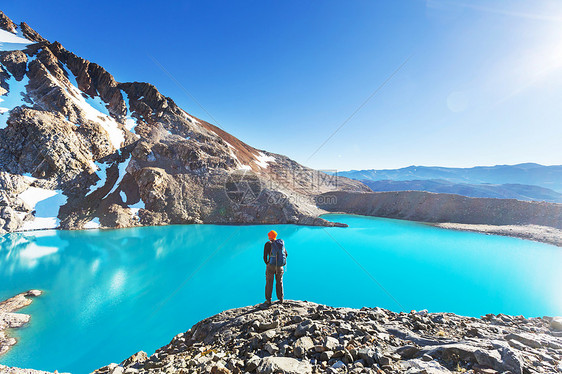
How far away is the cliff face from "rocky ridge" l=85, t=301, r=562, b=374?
37244 millimetres

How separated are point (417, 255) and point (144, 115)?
5667cm

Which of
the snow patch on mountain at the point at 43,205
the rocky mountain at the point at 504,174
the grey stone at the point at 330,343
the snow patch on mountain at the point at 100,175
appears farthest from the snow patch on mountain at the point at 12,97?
the rocky mountain at the point at 504,174

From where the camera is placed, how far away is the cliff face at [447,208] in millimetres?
31203

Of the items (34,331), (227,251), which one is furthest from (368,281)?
(34,331)

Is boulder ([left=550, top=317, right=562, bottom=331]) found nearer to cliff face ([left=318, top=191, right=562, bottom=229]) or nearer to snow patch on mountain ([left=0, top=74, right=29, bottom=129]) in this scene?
cliff face ([left=318, top=191, right=562, bottom=229])

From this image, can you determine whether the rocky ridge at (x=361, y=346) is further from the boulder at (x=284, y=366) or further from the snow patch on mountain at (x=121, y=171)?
the snow patch on mountain at (x=121, y=171)

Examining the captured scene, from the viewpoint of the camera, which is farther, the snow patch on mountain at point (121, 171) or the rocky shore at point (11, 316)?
the snow patch on mountain at point (121, 171)

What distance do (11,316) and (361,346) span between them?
1351 centimetres

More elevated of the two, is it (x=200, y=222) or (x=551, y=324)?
(x=551, y=324)

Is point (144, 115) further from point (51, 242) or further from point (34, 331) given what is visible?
point (34, 331)

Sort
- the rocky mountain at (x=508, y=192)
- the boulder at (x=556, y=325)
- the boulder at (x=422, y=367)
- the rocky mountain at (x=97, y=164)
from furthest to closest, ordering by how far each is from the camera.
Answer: the rocky mountain at (x=508, y=192) < the rocky mountain at (x=97, y=164) < the boulder at (x=556, y=325) < the boulder at (x=422, y=367)

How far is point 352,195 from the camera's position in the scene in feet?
157

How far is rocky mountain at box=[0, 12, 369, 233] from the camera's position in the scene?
2795 cm

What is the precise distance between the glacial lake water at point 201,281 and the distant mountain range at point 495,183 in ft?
289
